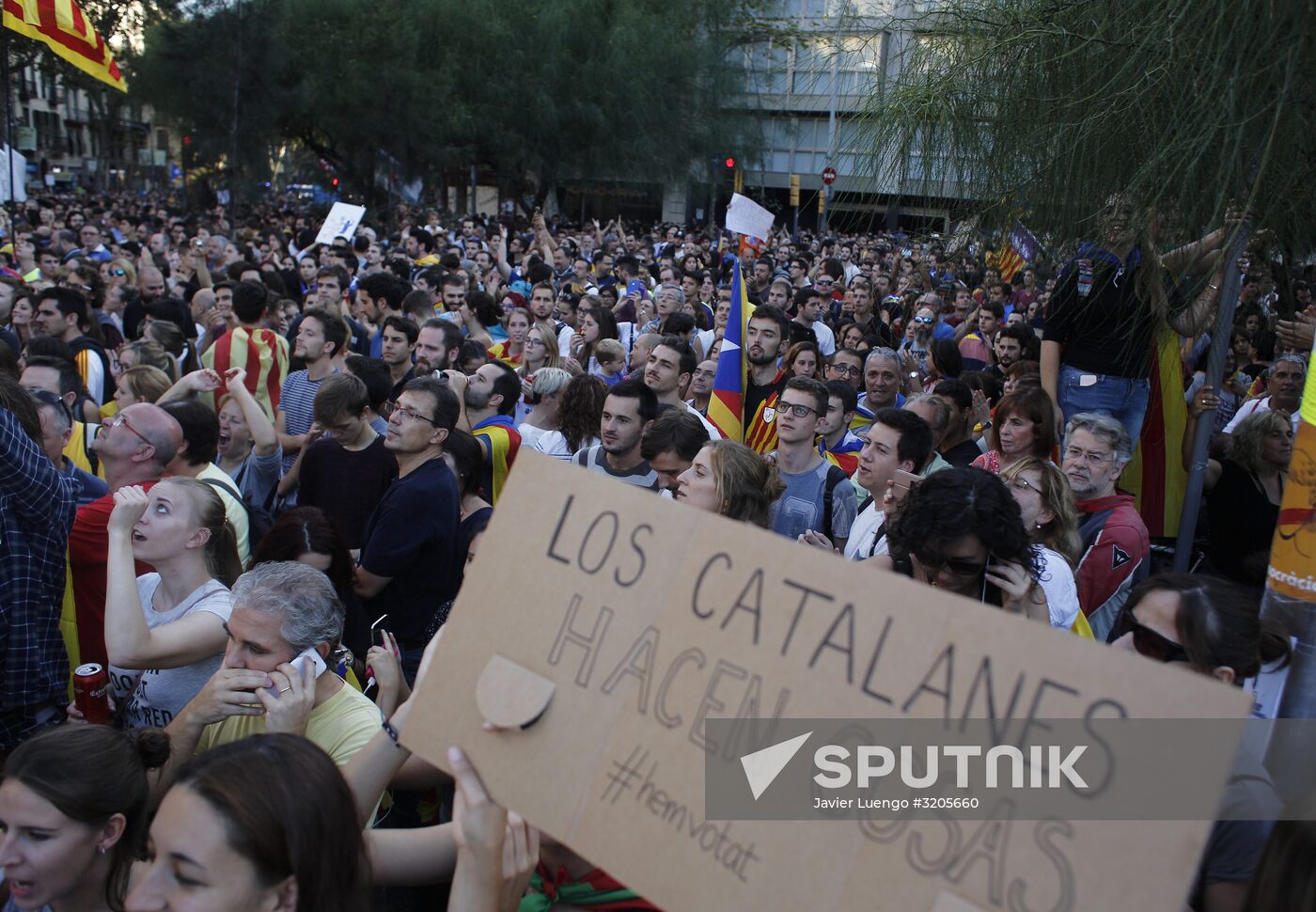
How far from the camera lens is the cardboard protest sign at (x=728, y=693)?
1.45 meters

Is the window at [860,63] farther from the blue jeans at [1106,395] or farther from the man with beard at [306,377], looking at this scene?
the man with beard at [306,377]

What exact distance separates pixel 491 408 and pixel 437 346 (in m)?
1.23

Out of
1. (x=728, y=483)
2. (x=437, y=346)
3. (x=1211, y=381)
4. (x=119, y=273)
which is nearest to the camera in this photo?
(x=728, y=483)

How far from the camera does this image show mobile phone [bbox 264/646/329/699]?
2701 mm

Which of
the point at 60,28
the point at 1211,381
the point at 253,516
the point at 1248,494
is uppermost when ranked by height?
the point at 60,28

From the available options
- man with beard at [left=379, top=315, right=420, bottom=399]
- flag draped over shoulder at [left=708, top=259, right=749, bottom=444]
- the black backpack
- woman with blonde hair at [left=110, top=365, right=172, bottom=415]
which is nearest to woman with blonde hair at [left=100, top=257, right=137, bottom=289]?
man with beard at [left=379, top=315, right=420, bottom=399]

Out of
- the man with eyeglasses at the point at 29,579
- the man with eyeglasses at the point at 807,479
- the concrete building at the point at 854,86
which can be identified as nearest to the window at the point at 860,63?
the concrete building at the point at 854,86

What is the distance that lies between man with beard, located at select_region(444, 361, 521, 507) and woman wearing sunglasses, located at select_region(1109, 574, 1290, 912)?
347cm

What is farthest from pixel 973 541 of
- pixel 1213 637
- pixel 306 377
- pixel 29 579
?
pixel 306 377

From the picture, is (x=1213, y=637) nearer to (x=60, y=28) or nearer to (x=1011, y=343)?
(x=1011, y=343)

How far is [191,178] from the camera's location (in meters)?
37.5

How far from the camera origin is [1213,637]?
240 centimetres

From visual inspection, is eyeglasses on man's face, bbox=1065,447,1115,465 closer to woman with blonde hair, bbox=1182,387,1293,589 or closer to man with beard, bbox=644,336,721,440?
woman with blonde hair, bbox=1182,387,1293,589

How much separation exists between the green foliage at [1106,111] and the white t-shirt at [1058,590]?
1.08 metres
